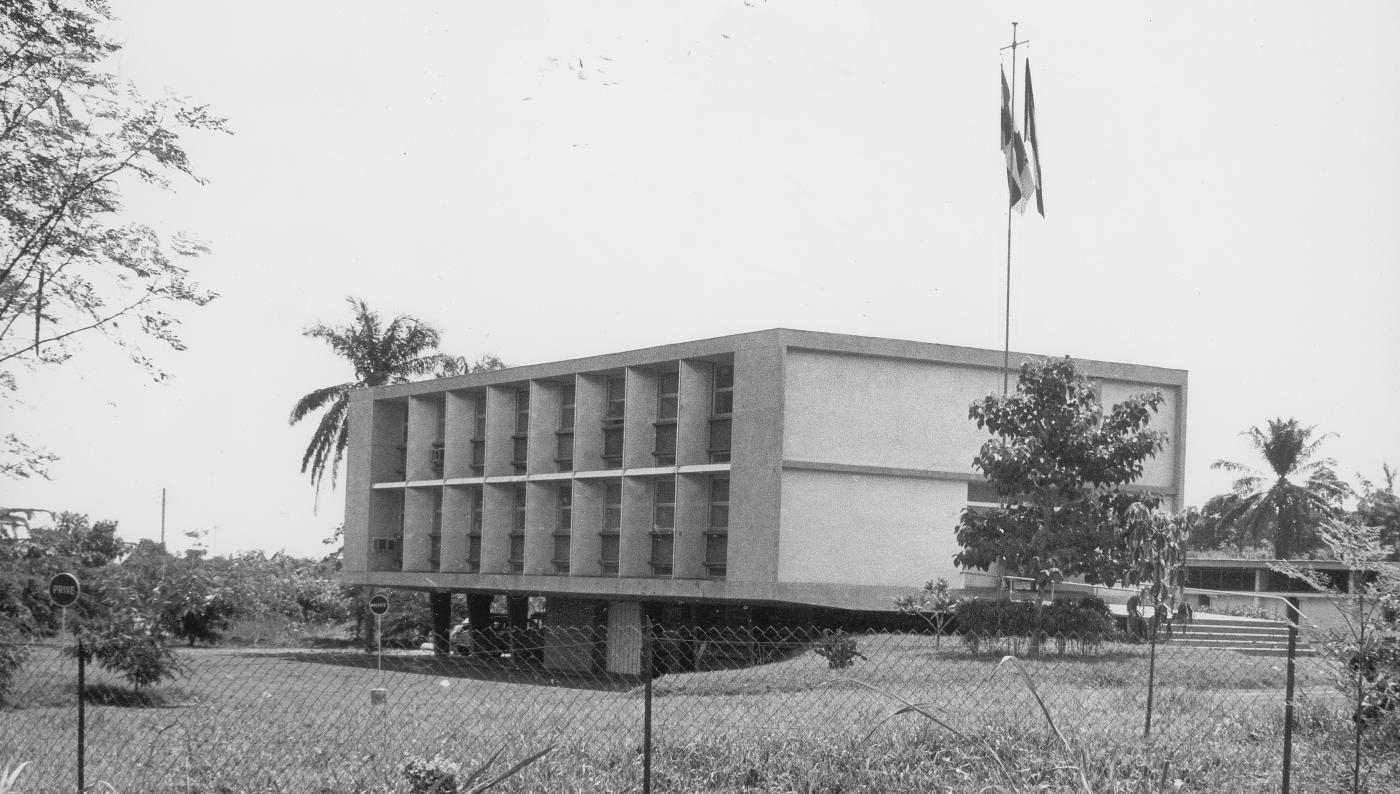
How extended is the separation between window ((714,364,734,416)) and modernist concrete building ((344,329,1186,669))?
0.05m

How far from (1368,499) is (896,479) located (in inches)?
1417

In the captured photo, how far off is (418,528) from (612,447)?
359 inches

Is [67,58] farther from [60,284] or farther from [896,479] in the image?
[896,479]

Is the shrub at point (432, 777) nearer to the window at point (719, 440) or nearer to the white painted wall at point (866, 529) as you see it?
the white painted wall at point (866, 529)

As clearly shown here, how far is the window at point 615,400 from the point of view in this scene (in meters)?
36.4

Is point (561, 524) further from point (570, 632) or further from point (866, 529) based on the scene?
point (866, 529)

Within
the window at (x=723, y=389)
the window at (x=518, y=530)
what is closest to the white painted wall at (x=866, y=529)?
the window at (x=723, y=389)

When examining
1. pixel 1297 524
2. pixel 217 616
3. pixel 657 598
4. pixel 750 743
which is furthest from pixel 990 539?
pixel 1297 524

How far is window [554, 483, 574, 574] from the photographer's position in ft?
125

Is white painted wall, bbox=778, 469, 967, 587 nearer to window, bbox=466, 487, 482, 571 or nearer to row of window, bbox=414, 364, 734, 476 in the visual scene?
row of window, bbox=414, 364, 734, 476

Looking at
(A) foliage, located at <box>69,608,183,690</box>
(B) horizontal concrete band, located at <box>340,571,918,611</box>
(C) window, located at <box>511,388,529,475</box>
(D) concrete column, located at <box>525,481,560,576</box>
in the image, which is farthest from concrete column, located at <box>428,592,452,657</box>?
(A) foliage, located at <box>69,608,183,690</box>

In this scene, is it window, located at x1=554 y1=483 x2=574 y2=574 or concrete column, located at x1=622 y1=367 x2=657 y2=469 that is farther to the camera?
window, located at x1=554 y1=483 x2=574 y2=574

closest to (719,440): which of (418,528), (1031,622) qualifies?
(1031,622)

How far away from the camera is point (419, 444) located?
4294 centimetres
